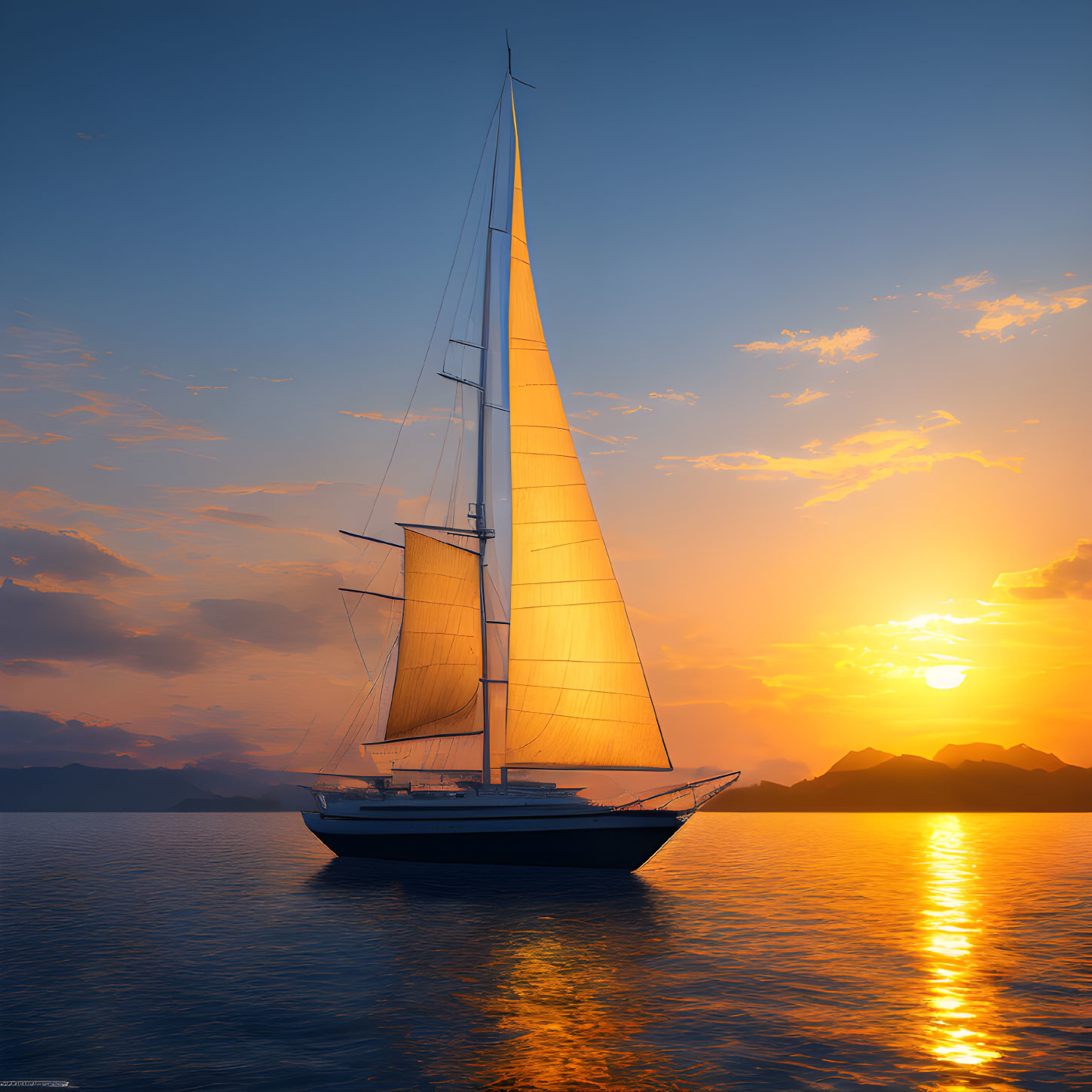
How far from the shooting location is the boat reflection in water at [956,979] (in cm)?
1841

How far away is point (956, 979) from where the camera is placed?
25562mm

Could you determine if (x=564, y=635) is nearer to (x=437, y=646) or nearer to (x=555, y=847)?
(x=555, y=847)

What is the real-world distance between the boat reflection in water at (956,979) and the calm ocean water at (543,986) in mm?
116

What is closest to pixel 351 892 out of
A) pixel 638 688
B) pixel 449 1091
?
pixel 638 688

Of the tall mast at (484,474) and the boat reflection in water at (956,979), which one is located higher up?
the tall mast at (484,474)

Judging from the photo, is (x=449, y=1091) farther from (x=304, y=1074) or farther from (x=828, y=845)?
(x=828, y=845)

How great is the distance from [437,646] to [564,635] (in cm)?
1472

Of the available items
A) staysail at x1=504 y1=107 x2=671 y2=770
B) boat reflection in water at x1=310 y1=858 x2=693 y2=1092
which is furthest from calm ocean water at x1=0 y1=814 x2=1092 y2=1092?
staysail at x1=504 y1=107 x2=671 y2=770

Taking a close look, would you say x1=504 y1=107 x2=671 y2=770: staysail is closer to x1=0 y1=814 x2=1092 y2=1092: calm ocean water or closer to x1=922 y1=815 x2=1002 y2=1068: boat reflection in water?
x1=0 y1=814 x2=1092 y2=1092: calm ocean water

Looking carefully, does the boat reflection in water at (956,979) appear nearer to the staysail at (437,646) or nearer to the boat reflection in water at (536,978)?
the boat reflection in water at (536,978)

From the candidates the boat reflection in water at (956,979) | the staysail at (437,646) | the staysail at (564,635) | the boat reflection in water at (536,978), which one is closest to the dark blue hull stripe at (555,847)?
the boat reflection in water at (536,978)

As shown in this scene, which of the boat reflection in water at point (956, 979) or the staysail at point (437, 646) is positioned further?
the staysail at point (437, 646)

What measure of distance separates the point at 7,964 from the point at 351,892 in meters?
20.0

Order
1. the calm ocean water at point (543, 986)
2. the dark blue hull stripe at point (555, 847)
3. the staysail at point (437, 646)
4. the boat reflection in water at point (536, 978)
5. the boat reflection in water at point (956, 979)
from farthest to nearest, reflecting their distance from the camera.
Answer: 1. the staysail at point (437, 646)
2. the dark blue hull stripe at point (555, 847)
3. the boat reflection in water at point (956, 979)
4. the calm ocean water at point (543, 986)
5. the boat reflection in water at point (536, 978)
